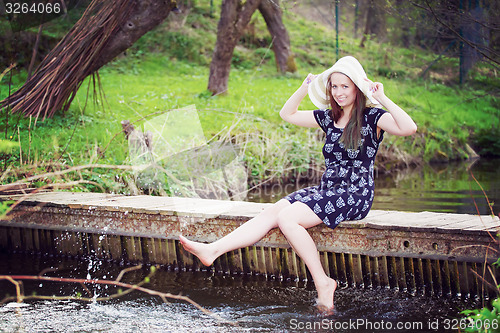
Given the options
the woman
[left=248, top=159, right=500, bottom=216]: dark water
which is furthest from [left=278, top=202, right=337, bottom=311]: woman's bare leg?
[left=248, top=159, right=500, bottom=216]: dark water

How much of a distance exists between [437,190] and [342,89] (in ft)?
13.7

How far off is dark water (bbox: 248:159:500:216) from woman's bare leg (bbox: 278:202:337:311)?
2.52 metres

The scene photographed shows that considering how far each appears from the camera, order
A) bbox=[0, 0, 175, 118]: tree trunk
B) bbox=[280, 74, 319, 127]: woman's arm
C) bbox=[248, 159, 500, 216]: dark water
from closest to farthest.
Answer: bbox=[280, 74, 319, 127]: woman's arm < bbox=[0, 0, 175, 118]: tree trunk < bbox=[248, 159, 500, 216]: dark water

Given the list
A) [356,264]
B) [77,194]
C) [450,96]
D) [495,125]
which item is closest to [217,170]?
[77,194]

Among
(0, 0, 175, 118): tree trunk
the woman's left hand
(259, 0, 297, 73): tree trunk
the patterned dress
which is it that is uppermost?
(259, 0, 297, 73): tree trunk

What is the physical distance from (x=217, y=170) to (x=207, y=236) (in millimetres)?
2384

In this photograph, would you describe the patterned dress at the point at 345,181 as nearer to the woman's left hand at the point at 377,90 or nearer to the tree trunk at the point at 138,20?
the woman's left hand at the point at 377,90

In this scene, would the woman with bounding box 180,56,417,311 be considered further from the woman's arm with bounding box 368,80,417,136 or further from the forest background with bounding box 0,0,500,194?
the forest background with bounding box 0,0,500,194

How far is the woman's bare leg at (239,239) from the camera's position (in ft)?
12.2

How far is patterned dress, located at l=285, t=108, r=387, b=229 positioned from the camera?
148 inches

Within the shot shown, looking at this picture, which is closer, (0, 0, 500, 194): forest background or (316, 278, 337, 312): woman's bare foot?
(316, 278, 337, 312): woman's bare foot

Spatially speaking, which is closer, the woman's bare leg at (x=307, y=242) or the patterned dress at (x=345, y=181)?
the woman's bare leg at (x=307, y=242)

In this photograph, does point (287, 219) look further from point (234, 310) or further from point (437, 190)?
point (437, 190)

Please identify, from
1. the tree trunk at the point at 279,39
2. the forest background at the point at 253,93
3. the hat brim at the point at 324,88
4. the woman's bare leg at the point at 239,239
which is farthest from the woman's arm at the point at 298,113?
the tree trunk at the point at 279,39
